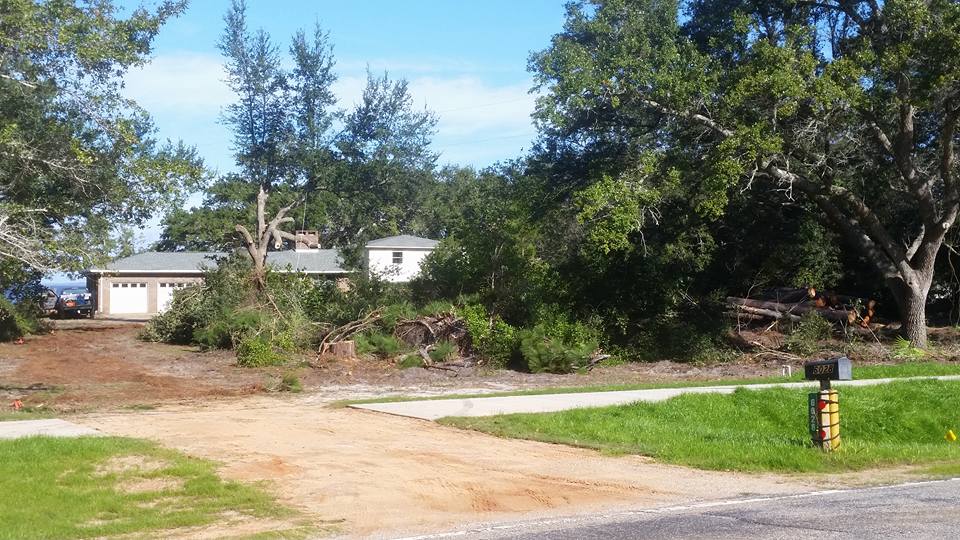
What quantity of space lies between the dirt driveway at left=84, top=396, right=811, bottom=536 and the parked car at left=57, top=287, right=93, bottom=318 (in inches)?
1539

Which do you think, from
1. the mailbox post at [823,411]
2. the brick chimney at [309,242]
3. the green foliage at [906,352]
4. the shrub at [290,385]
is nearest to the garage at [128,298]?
the brick chimney at [309,242]

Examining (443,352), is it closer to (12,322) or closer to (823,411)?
(823,411)

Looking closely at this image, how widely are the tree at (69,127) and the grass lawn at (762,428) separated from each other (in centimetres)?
924

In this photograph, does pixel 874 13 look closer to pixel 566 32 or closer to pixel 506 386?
pixel 566 32

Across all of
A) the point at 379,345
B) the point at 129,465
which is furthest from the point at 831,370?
the point at 379,345

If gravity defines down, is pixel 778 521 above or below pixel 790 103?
below

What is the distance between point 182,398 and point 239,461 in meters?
8.42

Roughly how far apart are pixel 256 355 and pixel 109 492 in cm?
1593

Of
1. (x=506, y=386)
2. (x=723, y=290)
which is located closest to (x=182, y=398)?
(x=506, y=386)

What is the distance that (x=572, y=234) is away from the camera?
32469mm

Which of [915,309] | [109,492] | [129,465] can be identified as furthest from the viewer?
[915,309]

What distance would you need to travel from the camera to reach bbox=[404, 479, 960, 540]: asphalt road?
8.63 metres

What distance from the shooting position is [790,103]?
24.1 metres

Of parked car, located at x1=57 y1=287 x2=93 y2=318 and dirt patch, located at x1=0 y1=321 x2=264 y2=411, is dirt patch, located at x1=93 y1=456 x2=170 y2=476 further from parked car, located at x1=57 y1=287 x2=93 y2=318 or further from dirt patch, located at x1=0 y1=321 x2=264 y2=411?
parked car, located at x1=57 y1=287 x2=93 y2=318
